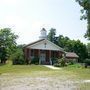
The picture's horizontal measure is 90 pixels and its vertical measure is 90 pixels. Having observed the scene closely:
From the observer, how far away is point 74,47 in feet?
320

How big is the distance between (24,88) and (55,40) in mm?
95040

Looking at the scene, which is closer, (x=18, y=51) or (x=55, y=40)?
(x=18, y=51)

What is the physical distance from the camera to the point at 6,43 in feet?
192

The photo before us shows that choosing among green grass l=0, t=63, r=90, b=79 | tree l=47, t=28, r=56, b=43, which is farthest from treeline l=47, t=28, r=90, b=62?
green grass l=0, t=63, r=90, b=79

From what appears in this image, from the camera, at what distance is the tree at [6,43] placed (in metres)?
58.5

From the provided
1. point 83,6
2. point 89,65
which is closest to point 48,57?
point 89,65

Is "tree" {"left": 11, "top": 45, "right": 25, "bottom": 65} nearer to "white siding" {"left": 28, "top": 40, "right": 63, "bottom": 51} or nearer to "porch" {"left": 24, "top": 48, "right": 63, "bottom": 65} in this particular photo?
"porch" {"left": 24, "top": 48, "right": 63, "bottom": 65}

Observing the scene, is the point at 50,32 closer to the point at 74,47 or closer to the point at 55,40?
the point at 55,40

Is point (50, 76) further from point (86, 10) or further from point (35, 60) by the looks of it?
point (35, 60)

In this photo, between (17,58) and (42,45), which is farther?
(42,45)

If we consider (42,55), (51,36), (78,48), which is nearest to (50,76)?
(42,55)

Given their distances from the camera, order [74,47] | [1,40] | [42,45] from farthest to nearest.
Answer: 1. [74,47]
2. [42,45]
3. [1,40]

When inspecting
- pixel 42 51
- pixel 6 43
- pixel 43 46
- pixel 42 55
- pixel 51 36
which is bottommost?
pixel 42 55

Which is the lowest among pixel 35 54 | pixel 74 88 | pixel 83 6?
pixel 74 88
